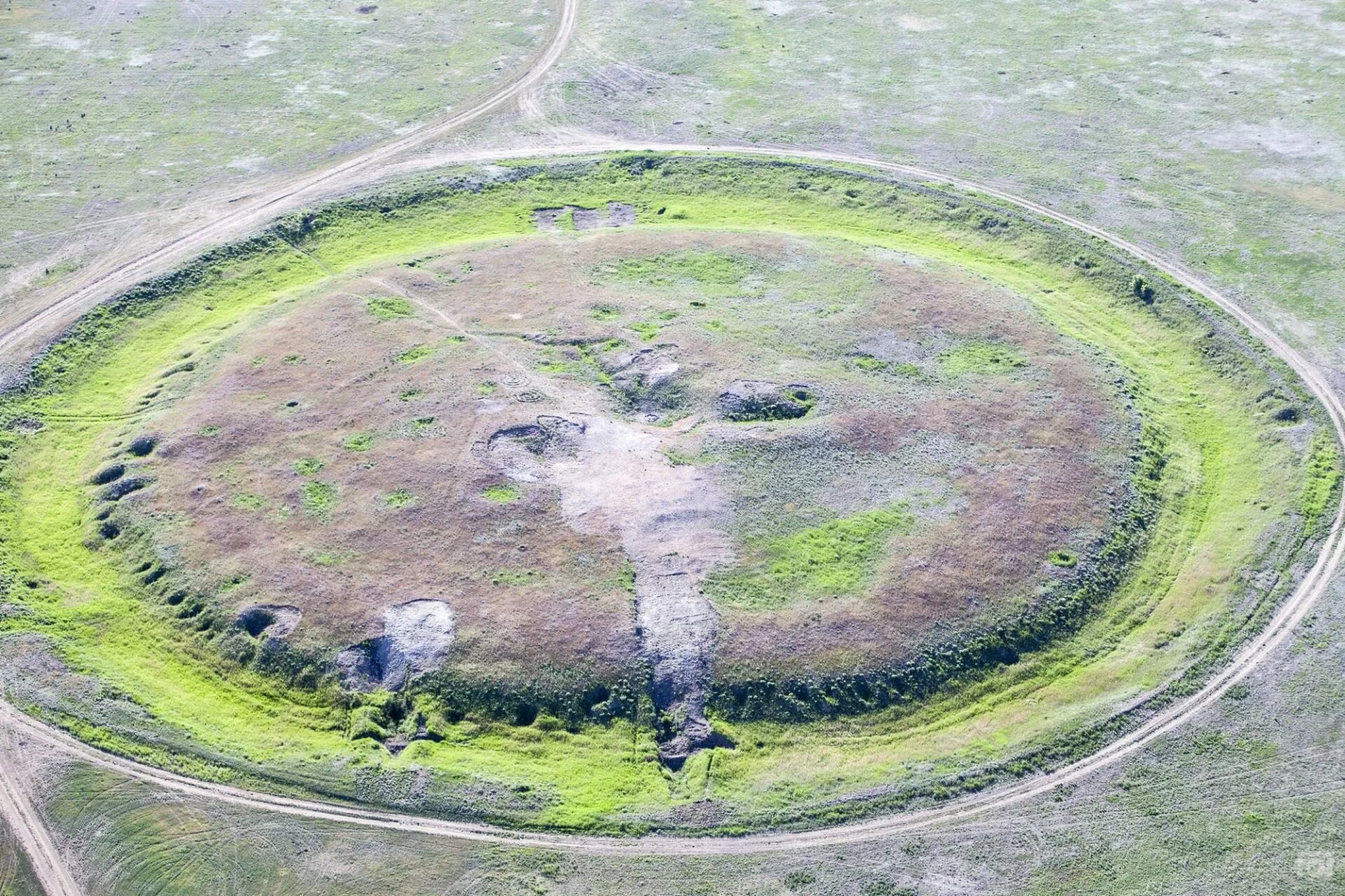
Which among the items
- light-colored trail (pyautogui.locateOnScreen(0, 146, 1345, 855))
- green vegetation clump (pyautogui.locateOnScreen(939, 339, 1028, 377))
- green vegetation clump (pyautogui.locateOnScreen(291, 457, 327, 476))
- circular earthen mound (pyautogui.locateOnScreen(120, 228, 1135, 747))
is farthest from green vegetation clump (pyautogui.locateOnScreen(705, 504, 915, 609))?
green vegetation clump (pyautogui.locateOnScreen(291, 457, 327, 476))

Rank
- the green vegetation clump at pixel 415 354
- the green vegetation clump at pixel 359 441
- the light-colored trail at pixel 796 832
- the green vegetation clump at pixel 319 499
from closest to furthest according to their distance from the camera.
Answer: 1. the light-colored trail at pixel 796 832
2. the green vegetation clump at pixel 319 499
3. the green vegetation clump at pixel 359 441
4. the green vegetation clump at pixel 415 354

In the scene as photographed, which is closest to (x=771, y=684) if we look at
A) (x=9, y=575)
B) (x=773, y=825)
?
(x=773, y=825)

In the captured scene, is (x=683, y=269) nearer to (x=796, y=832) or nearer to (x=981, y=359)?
(x=981, y=359)

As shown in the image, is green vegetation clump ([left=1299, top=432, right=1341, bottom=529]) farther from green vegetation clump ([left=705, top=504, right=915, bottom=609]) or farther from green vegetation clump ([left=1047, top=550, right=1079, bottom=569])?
green vegetation clump ([left=705, top=504, right=915, bottom=609])

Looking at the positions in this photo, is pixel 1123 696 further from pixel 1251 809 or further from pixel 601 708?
pixel 601 708

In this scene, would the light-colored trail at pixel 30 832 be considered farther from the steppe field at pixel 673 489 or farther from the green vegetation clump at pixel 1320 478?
the green vegetation clump at pixel 1320 478

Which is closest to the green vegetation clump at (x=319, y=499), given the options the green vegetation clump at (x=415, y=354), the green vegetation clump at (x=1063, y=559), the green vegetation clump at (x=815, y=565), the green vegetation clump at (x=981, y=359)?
the green vegetation clump at (x=415, y=354)

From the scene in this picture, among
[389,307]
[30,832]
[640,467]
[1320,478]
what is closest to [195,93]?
[389,307]
